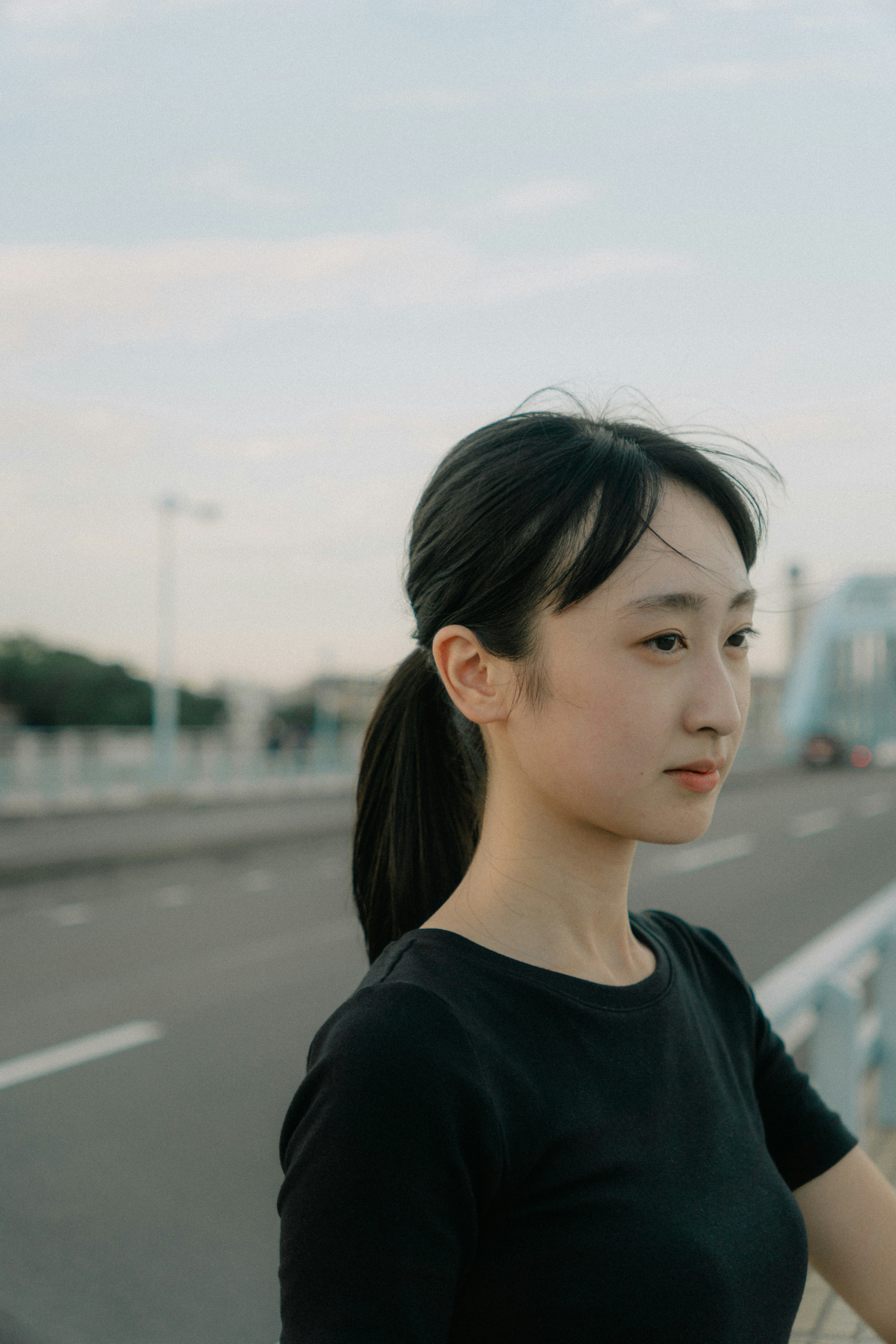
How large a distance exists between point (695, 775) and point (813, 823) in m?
20.6

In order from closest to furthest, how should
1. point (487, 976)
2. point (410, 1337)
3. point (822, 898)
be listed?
point (410, 1337) → point (487, 976) → point (822, 898)

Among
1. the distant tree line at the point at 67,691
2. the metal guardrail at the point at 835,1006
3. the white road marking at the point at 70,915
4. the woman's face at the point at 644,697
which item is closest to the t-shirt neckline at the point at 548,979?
the woman's face at the point at 644,697

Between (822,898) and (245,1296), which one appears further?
(822,898)

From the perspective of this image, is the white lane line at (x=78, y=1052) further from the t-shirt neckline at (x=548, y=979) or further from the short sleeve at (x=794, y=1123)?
the t-shirt neckline at (x=548, y=979)

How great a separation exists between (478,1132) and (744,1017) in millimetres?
493

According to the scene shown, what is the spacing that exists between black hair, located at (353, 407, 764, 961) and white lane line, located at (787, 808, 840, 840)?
1745cm

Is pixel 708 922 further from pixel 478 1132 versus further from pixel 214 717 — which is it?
pixel 214 717

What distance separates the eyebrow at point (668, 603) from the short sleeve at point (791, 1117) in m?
0.38

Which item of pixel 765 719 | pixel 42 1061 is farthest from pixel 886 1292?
pixel 765 719

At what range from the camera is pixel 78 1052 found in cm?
603

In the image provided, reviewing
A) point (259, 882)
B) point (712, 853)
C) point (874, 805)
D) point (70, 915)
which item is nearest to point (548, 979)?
point (70, 915)

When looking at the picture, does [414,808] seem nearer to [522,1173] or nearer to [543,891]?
[543,891]

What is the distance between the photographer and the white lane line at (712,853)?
14.7 metres

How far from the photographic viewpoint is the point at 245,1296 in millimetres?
3553
